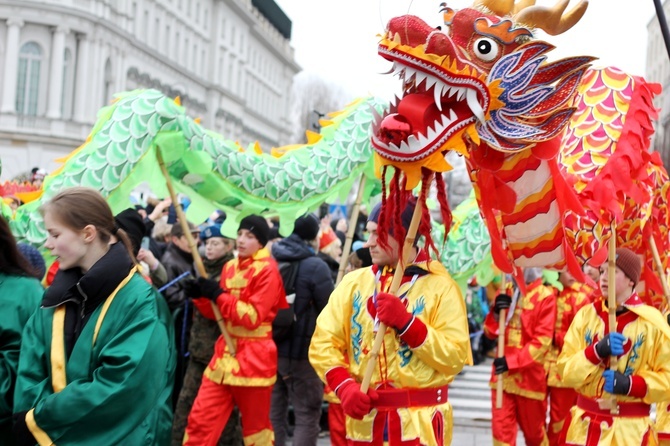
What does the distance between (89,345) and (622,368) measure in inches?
122

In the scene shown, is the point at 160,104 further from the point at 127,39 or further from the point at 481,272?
the point at 127,39

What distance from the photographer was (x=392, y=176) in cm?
496

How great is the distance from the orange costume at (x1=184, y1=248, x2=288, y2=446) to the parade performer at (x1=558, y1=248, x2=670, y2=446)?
2276mm

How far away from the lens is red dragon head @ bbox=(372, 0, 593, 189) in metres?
4.46

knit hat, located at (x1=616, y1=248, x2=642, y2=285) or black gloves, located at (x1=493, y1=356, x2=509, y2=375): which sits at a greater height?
knit hat, located at (x1=616, y1=248, x2=642, y2=285)

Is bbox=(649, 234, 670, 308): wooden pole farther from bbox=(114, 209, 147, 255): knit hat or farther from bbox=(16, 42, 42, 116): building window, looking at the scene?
bbox=(16, 42, 42, 116): building window

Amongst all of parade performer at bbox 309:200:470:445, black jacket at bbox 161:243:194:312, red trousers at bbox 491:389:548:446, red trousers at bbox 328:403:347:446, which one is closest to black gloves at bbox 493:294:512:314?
red trousers at bbox 491:389:548:446

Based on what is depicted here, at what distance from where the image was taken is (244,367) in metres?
7.16

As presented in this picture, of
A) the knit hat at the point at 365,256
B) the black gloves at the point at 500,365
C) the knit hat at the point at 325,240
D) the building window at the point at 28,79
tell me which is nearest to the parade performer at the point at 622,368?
the black gloves at the point at 500,365

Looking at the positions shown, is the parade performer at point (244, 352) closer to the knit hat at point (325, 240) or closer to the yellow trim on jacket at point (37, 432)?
the yellow trim on jacket at point (37, 432)

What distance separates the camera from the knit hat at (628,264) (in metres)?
5.83

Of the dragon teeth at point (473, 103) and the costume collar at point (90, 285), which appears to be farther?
the dragon teeth at point (473, 103)

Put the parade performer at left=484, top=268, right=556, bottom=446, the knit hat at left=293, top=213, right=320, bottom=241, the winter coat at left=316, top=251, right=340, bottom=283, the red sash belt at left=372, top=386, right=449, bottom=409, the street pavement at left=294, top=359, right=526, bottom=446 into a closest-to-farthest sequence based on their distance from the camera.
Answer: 1. the red sash belt at left=372, top=386, right=449, bottom=409
2. the parade performer at left=484, top=268, right=556, bottom=446
3. the knit hat at left=293, top=213, right=320, bottom=241
4. the winter coat at left=316, top=251, right=340, bottom=283
5. the street pavement at left=294, top=359, right=526, bottom=446

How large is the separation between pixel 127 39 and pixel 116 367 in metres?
44.0
